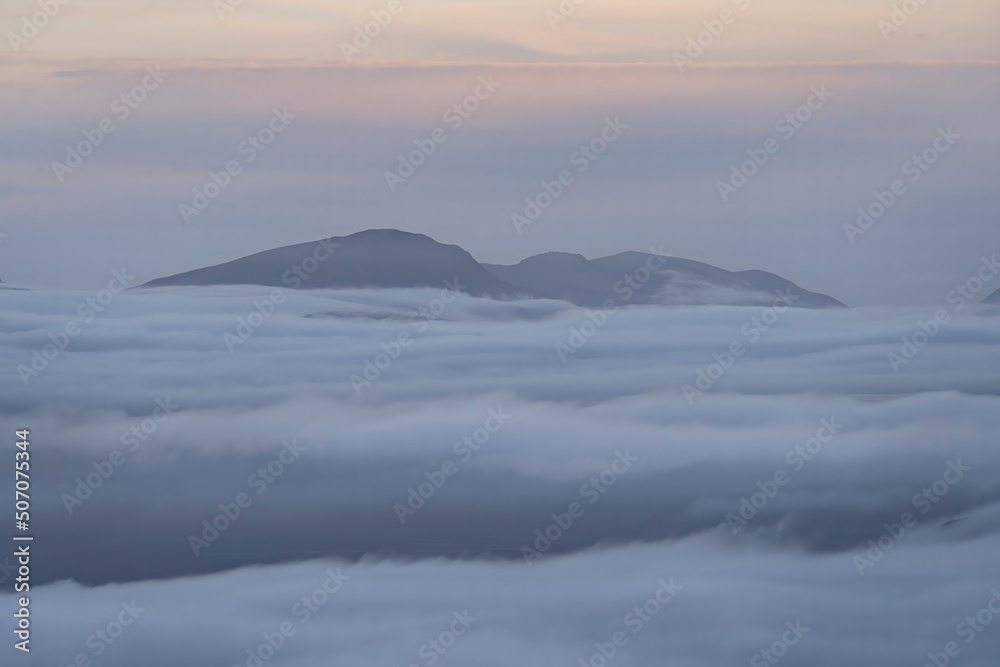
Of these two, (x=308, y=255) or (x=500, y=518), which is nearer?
(x=500, y=518)

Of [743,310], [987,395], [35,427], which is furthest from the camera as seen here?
[743,310]

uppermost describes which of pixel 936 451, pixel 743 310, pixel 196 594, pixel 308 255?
pixel 196 594

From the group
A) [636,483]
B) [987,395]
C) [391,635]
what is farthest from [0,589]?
[987,395]

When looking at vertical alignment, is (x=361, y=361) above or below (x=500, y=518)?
below

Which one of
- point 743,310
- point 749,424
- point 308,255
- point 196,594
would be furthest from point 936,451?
point 308,255

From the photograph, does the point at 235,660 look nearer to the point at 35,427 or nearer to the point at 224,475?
the point at 224,475

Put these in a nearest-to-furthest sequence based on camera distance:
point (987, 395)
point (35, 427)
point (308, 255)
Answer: point (35, 427) < point (987, 395) < point (308, 255)
